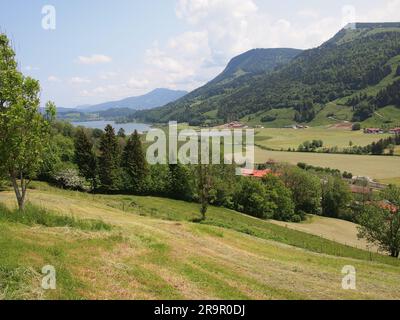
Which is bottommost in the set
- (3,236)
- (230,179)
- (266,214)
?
(266,214)

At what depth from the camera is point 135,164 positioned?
86.9m

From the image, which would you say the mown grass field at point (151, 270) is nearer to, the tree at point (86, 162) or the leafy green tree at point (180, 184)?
the tree at point (86, 162)

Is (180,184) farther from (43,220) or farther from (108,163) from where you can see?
(43,220)

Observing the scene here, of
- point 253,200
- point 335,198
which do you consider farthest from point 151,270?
point 335,198

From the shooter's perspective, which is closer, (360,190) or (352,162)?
(360,190)

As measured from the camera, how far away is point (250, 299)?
17156 mm

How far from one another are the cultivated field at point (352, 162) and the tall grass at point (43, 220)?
373 feet

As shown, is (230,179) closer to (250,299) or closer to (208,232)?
(208,232)

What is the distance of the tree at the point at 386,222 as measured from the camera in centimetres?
5231

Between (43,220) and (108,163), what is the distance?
59.3 meters

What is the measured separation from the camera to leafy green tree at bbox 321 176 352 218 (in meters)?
101
